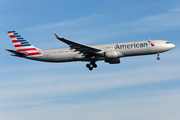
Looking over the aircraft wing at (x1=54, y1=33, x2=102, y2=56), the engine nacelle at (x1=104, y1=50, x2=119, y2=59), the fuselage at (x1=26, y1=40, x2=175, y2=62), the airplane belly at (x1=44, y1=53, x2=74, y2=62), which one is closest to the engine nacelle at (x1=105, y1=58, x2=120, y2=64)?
the fuselage at (x1=26, y1=40, x2=175, y2=62)

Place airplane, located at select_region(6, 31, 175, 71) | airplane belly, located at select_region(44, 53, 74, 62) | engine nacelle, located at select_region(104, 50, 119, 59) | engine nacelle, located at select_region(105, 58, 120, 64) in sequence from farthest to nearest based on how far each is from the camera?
engine nacelle, located at select_region(105, 58, 120, 64) < airplane belly, located at select_region(44, 53, 74, 62) < airplane, located at select_region(6, 31, 175, 71) < engine nacelle, located at select_region(104, 50, 119, 59)

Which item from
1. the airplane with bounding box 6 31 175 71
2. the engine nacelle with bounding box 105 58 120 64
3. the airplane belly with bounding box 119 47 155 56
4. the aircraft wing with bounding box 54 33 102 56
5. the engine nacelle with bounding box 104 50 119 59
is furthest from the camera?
the engine nacelle with bounding box 105 58 120 64

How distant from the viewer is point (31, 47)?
1870 inches

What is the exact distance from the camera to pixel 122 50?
42.4m

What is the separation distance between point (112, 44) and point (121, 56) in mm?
2478

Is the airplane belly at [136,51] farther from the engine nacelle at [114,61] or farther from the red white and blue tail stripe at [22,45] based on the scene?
the red white and blue tail stripe at [22,45]

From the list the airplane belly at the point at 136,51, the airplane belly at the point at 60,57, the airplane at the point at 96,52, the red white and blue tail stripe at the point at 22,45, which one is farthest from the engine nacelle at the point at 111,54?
the red white and blue tail stripe at the point at 22,45

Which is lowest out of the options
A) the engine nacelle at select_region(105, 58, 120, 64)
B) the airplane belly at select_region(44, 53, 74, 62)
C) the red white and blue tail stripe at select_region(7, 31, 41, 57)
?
the engine nacelle at select_region(105, 58, 120, 64)

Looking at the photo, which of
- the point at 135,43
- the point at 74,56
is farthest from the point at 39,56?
the point at 135,43

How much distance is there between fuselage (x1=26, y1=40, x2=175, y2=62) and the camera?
42.4 meters

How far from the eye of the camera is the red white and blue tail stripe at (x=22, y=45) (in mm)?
46519

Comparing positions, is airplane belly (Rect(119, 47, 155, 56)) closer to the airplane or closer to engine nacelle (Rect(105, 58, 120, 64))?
the airplane

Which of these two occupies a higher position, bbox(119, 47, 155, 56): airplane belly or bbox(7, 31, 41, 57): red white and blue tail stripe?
bbox(7, 31, 41, 57): red white and blue tail stripe

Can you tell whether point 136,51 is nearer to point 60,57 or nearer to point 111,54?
point 111,54
